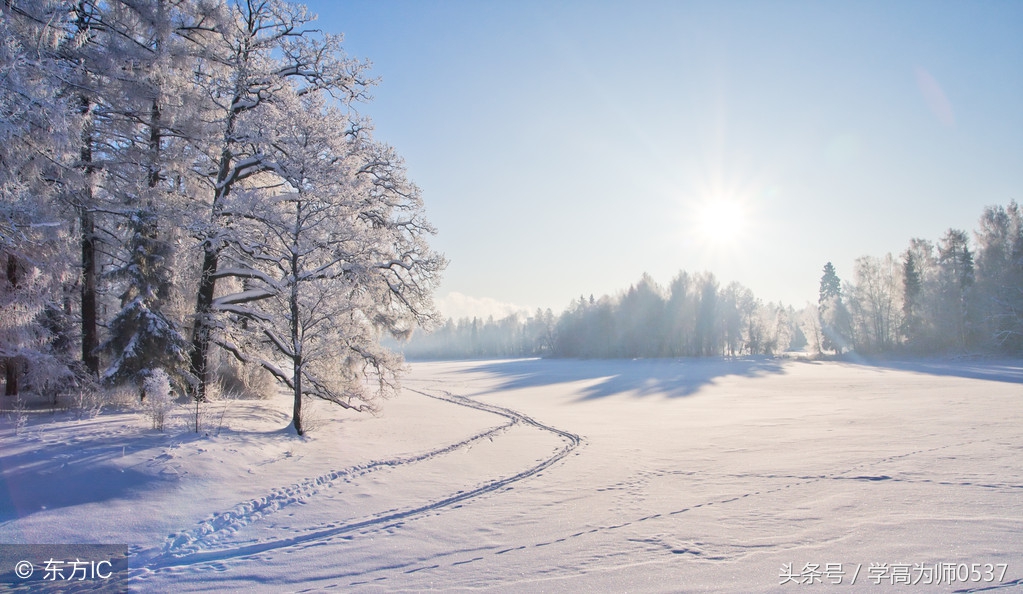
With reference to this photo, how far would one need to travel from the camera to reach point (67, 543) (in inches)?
211

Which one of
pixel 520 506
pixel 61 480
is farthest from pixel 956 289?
pixel 61 480

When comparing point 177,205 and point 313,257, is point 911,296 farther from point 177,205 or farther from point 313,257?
point 177,205

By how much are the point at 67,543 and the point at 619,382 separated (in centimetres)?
3196

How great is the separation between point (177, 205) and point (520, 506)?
1190 cm

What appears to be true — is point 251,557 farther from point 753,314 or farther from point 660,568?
point 753,314

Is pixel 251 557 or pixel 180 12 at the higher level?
pixel 180 12

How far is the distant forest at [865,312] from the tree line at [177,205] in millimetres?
48341

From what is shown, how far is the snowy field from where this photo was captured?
472 cm

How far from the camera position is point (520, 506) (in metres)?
7.06

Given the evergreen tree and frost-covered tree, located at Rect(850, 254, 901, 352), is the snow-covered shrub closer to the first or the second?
the evergreen tree

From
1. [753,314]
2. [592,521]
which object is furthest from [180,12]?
[753,314]

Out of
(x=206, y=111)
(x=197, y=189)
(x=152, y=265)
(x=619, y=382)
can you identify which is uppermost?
(x=206, y=111)

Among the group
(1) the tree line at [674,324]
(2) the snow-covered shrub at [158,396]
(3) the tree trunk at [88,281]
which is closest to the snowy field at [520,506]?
(2) the snow-covered shrub at [158,396]

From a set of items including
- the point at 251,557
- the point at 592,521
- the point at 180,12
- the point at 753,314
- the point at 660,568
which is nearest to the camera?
the point at 660,568
